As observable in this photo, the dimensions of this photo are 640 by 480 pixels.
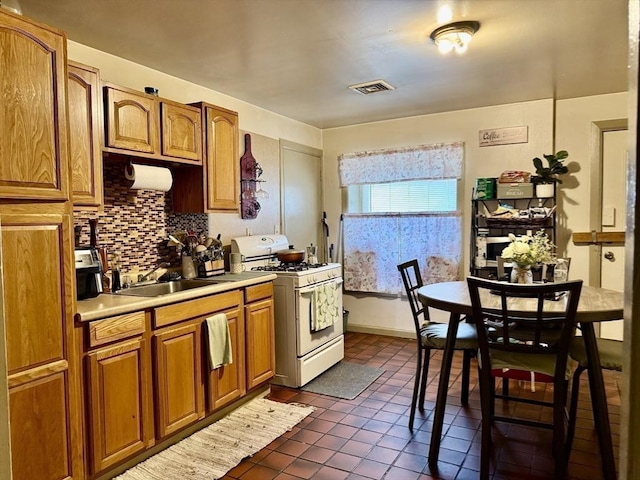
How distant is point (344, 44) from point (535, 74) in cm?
163

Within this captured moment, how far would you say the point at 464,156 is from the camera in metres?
4.50

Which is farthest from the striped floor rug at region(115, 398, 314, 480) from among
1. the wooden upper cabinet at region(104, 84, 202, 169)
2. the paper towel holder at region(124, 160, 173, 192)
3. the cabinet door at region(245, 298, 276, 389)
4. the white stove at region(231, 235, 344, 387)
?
the wooden upper cabinet at region(104, 84, 202, 169)

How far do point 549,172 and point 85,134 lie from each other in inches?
143

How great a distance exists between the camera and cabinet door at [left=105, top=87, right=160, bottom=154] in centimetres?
250

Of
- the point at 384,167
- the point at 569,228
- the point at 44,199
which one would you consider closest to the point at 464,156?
the point at 384,167

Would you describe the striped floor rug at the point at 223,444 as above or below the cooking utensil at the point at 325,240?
below

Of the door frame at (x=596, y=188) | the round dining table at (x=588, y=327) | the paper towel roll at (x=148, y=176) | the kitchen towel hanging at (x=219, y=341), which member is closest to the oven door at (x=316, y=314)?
the kitchen towel hanging at (x=219, y=341)

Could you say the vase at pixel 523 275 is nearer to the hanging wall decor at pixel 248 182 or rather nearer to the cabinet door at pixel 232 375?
the cabinet door at pixel 232 375

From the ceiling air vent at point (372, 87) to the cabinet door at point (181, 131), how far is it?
132 centimetres

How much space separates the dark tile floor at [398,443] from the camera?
2.30 meters

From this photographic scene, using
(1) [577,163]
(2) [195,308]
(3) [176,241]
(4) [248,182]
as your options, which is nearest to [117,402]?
(2) [195,308]

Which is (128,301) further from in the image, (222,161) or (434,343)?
(434,343)

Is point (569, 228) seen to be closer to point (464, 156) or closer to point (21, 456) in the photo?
point (464, 156)

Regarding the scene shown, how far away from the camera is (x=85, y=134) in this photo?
234 cm
